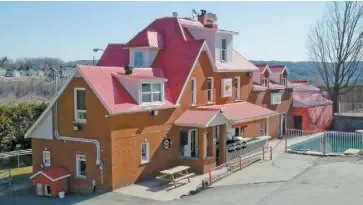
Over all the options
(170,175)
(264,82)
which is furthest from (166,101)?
(264,82)

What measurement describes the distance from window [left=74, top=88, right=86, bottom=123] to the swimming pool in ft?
48.1

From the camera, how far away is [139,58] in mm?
26844

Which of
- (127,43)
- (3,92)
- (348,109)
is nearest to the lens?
(127,43)

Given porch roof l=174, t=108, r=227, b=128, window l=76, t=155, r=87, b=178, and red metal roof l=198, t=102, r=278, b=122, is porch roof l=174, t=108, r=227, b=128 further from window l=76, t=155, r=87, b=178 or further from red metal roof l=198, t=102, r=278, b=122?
window l=76, t=155, r=87, b=178

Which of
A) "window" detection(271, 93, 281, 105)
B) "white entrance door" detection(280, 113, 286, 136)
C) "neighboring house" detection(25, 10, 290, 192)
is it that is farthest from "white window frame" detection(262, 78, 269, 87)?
"neighboring house" detection(25, 10, 290, 192)

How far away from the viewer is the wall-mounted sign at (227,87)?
2834 centimetres

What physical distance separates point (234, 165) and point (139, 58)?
29.4ft

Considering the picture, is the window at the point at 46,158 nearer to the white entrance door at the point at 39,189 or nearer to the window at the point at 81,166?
the white entrance door at the point at 39,189

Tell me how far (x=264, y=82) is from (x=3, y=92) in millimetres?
A: 63059

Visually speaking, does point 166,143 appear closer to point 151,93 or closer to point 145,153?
point 145,153

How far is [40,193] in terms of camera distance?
856 inches

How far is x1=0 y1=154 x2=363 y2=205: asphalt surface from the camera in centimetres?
1736

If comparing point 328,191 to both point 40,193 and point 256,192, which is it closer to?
point 256,192

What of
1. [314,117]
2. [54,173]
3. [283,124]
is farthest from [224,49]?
[54,173]
